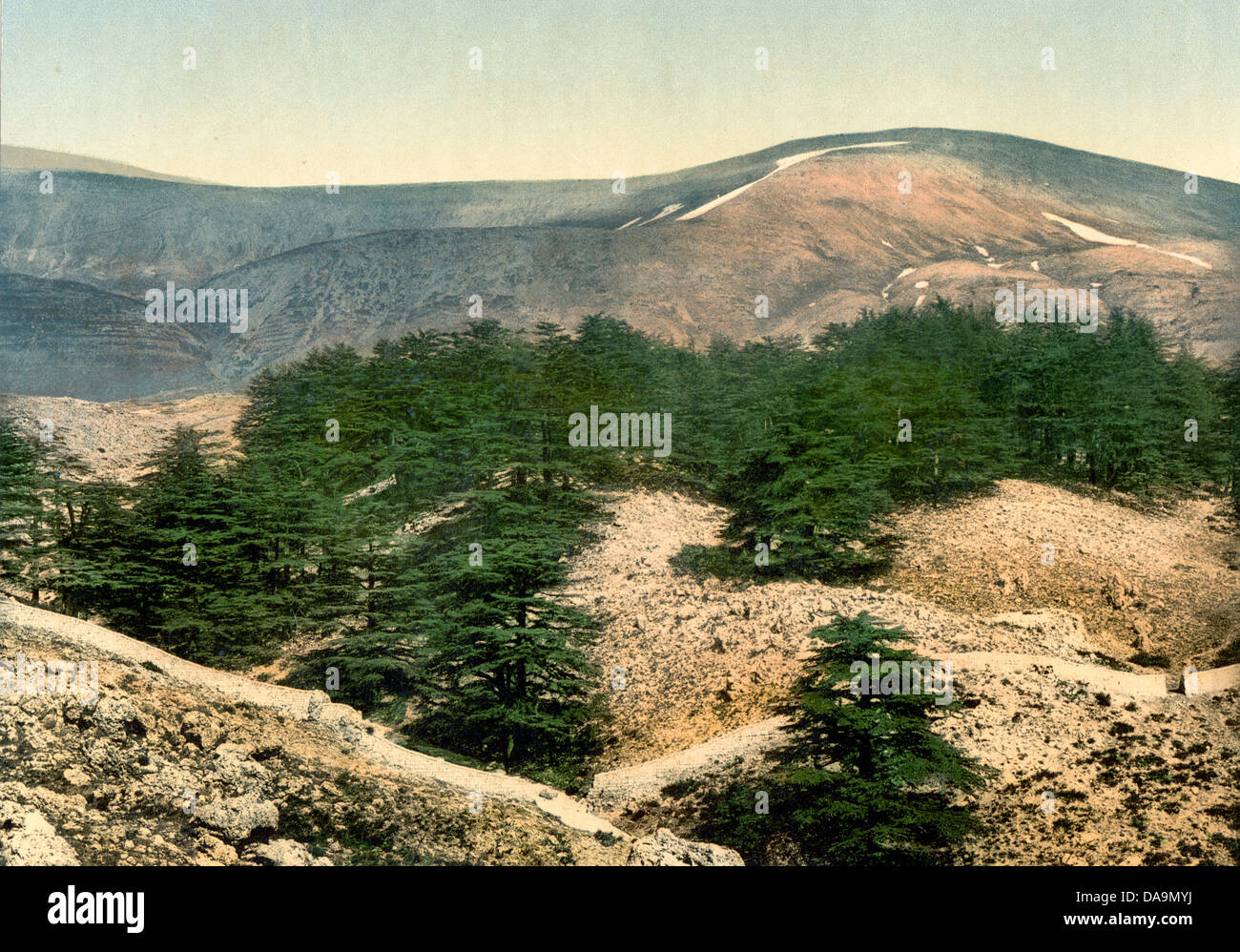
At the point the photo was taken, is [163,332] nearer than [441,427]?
No

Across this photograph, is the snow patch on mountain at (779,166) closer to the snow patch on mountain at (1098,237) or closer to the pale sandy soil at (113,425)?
the snow patch on mountain at (1098,237)

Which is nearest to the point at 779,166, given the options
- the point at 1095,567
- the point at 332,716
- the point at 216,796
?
the point at 1095,567

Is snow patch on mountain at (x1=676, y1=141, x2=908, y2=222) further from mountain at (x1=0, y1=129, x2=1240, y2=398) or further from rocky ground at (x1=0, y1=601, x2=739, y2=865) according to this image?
rocky ground at (x1=0, y1=601, x2=739, y2=865)

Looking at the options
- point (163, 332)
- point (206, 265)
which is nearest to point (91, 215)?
point (206, 265)

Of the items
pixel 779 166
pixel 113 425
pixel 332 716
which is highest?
pixel 779 166

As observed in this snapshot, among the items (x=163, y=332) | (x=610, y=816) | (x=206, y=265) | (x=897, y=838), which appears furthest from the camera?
(x=206, y=265)

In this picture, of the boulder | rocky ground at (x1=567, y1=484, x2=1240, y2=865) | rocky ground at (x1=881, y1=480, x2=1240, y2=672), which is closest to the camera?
the boulder

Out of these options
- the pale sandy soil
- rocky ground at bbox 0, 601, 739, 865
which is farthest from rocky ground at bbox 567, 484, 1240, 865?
the pale sandy soil

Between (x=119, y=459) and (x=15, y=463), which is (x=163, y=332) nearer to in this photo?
(x=119, y=459)

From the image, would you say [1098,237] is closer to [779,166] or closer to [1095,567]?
[779,166]
